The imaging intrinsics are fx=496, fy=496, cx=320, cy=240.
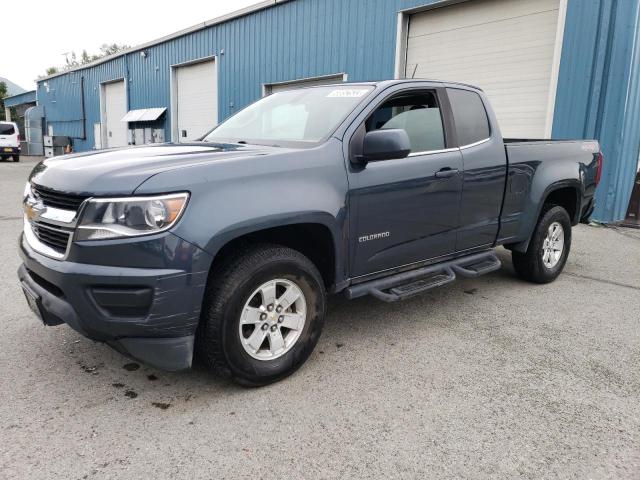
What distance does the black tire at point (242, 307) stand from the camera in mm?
2580

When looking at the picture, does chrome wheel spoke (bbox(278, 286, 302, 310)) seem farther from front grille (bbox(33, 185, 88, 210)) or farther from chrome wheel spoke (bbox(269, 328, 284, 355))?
front grille (bbox(33, 185, 88, 210))

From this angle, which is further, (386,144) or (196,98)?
(196,98)

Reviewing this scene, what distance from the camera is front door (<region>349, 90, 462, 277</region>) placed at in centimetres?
319

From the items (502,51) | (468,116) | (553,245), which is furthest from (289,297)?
(502,51)

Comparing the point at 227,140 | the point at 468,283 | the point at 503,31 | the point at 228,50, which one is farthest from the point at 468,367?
the point at 228,50

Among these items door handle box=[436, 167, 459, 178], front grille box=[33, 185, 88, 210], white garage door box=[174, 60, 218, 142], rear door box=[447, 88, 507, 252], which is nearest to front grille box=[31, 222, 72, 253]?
→ front grille box=[33, 185, 88, 210]

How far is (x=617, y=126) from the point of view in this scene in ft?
26.2

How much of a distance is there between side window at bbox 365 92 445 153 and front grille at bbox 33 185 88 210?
6.53 feet

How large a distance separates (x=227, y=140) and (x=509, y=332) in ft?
8.50

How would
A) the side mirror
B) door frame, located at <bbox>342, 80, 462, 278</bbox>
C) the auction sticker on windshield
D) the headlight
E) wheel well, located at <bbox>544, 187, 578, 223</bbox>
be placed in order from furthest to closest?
wheel well, located at <bbox>544, 187, 578, 223</bbox> → the auction sticker on windshield → door frame, located at <bbox>342, 80, 462, 278</bbox> → the side mirror → the headlight

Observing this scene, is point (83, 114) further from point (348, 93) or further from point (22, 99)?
point (348, 93)

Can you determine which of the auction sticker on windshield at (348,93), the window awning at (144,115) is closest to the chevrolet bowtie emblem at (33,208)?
the auction sticker on windshield at (348,93)

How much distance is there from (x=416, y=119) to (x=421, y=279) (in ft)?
3.99

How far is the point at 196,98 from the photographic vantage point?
1812cm
